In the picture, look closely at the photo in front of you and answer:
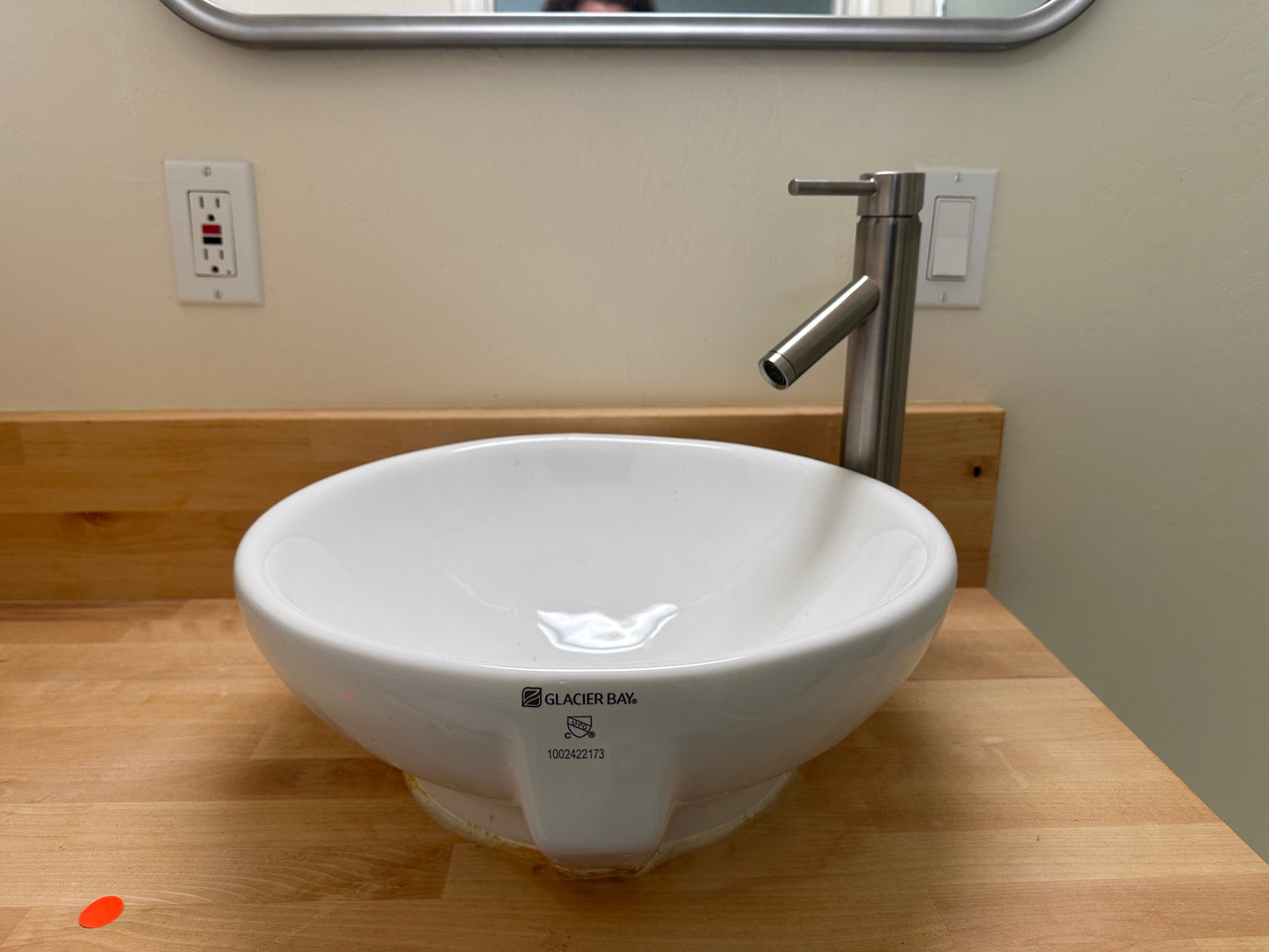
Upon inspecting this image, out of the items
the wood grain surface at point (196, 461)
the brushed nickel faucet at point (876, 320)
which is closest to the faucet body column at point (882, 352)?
the brushed nickel faucet at point (876, 320)

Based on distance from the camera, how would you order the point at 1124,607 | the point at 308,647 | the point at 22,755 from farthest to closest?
the point at 1124,607
the point at 22,755
the point at 308,647

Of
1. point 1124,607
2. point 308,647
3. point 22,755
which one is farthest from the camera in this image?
point 1124,607

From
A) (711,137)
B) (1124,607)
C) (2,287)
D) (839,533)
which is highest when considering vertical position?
(711,137)

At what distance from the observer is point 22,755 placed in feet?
1.77

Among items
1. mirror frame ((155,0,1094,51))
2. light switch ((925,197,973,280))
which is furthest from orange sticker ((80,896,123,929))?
light switch ((925,197,973,280))

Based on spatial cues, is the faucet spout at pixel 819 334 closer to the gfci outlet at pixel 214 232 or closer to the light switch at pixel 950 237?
the light switch at pixel 950 237

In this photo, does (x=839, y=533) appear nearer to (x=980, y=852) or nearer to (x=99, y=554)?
(x=980, y=852)

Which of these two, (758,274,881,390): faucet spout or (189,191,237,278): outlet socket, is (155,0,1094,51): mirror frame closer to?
(189,191,237,278): outlet socket

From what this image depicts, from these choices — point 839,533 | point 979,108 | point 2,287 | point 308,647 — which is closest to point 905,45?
point 979,108

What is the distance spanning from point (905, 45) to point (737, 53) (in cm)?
14

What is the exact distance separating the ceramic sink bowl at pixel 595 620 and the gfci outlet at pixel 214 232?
10.3 inches

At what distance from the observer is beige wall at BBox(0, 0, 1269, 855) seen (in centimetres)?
71

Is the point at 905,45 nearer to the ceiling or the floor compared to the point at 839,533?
nearer to the ceiling

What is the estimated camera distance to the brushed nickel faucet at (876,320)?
1.91 feet
